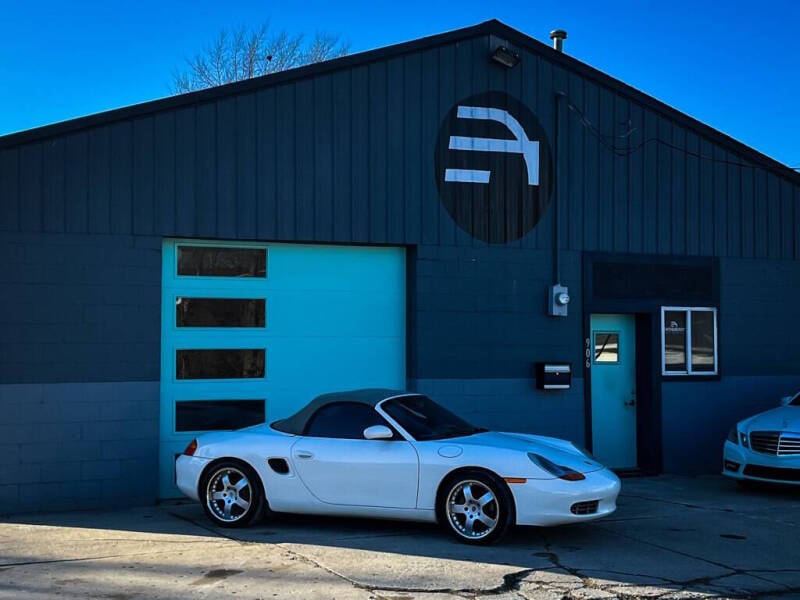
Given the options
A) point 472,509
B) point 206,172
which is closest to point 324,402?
point 472,509

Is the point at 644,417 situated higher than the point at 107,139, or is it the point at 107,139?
the point at 107,139

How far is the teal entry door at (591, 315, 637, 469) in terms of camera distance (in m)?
13.6

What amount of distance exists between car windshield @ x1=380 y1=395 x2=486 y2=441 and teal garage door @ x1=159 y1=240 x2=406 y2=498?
2861 mm

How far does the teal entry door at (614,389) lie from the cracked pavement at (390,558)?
3.30 metres

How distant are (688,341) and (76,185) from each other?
8.65 metres

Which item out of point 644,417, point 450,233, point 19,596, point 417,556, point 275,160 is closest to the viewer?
point 19,596

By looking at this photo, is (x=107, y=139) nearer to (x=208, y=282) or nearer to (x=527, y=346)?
(x=208, y=282)

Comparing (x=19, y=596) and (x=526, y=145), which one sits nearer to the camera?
(x=19, y=596)

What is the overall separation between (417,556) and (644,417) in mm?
6959

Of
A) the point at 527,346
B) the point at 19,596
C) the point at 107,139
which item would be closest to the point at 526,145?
the point at 527,346

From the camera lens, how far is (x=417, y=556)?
25.2ft

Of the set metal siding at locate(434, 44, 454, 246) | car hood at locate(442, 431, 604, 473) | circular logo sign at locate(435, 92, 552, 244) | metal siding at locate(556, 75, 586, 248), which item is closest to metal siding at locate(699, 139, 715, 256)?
metal siding at locate(556, 75, 586, 248)

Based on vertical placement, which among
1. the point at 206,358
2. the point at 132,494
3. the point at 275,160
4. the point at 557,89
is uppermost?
the point at 557,89

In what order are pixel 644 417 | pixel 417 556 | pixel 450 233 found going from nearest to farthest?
pixel 417 556 < pixel 450 233 < pixel 644 417
